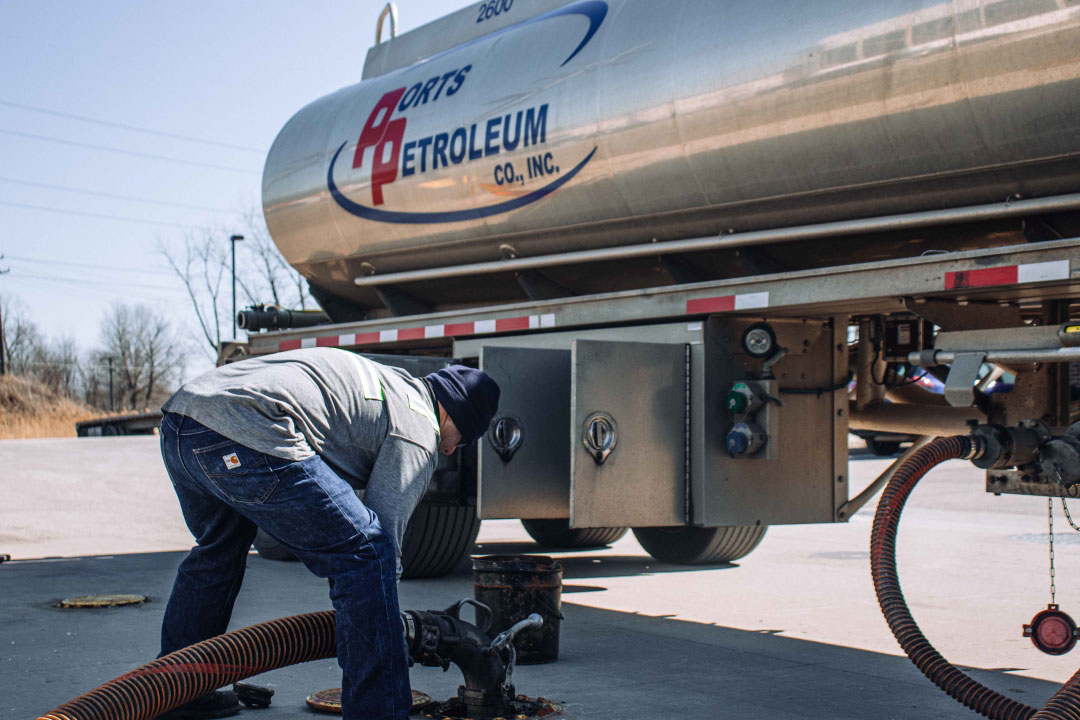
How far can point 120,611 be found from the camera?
267 inches

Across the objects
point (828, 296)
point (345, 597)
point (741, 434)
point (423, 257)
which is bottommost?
point (345, 597)

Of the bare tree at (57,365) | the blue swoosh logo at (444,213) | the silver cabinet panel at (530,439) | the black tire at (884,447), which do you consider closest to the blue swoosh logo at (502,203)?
the blue swoosh logo at (444,213)

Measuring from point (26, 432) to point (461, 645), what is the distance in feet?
95.8

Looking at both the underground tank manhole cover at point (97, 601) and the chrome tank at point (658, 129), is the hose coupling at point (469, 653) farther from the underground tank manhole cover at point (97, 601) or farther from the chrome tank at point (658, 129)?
the underground tank manhole cover at point (97, 601)

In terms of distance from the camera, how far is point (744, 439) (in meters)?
6.39

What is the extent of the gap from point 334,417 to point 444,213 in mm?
4559

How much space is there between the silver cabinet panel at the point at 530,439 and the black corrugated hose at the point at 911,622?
260cm

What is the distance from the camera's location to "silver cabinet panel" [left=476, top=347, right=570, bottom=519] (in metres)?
6.73

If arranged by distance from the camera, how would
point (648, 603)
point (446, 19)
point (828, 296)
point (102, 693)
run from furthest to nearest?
point (446, 19) < point (648, 603) < point (828, 296) < point (102, 693)

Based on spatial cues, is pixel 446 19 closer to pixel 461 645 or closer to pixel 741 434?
pixel 741 434

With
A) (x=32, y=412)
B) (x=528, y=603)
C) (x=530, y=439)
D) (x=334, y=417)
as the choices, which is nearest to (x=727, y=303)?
(x=530, y=439)

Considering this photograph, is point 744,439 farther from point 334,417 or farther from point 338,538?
point 338,538

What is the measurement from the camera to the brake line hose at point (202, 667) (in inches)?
133

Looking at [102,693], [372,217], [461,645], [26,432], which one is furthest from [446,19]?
[26,432]
